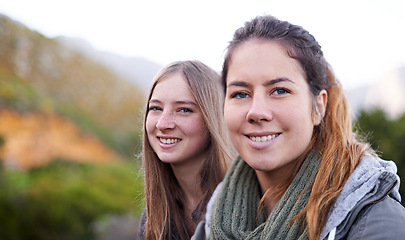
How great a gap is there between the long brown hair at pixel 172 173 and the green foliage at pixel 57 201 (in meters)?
2.74

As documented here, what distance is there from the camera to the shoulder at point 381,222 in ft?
→ 4.66

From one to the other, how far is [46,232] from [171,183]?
14.3 ft

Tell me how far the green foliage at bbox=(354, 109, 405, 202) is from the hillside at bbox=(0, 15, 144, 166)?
17.2 ft

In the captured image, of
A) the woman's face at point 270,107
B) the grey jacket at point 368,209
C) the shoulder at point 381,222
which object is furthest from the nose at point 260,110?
the shoulder at point 381,222

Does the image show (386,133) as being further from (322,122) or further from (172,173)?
(322,122)

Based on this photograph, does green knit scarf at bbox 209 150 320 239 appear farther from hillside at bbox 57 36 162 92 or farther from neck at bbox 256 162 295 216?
hillside at bbox 57 36 162 92

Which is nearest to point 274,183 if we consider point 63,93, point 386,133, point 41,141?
point 386,133

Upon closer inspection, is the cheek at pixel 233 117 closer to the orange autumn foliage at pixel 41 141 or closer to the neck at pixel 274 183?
the neck at pixel 274 183

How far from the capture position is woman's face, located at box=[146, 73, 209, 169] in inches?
99.0

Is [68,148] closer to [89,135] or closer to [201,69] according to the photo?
[89,135]

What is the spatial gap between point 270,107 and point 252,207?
579mm

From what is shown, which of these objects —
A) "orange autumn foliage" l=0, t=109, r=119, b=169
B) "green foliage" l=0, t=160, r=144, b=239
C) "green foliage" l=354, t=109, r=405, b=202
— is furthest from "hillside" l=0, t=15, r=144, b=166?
"green foliage" l=354, t=109, r=405, b=202

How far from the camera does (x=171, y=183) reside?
286 cm

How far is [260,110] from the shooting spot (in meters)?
1.71
